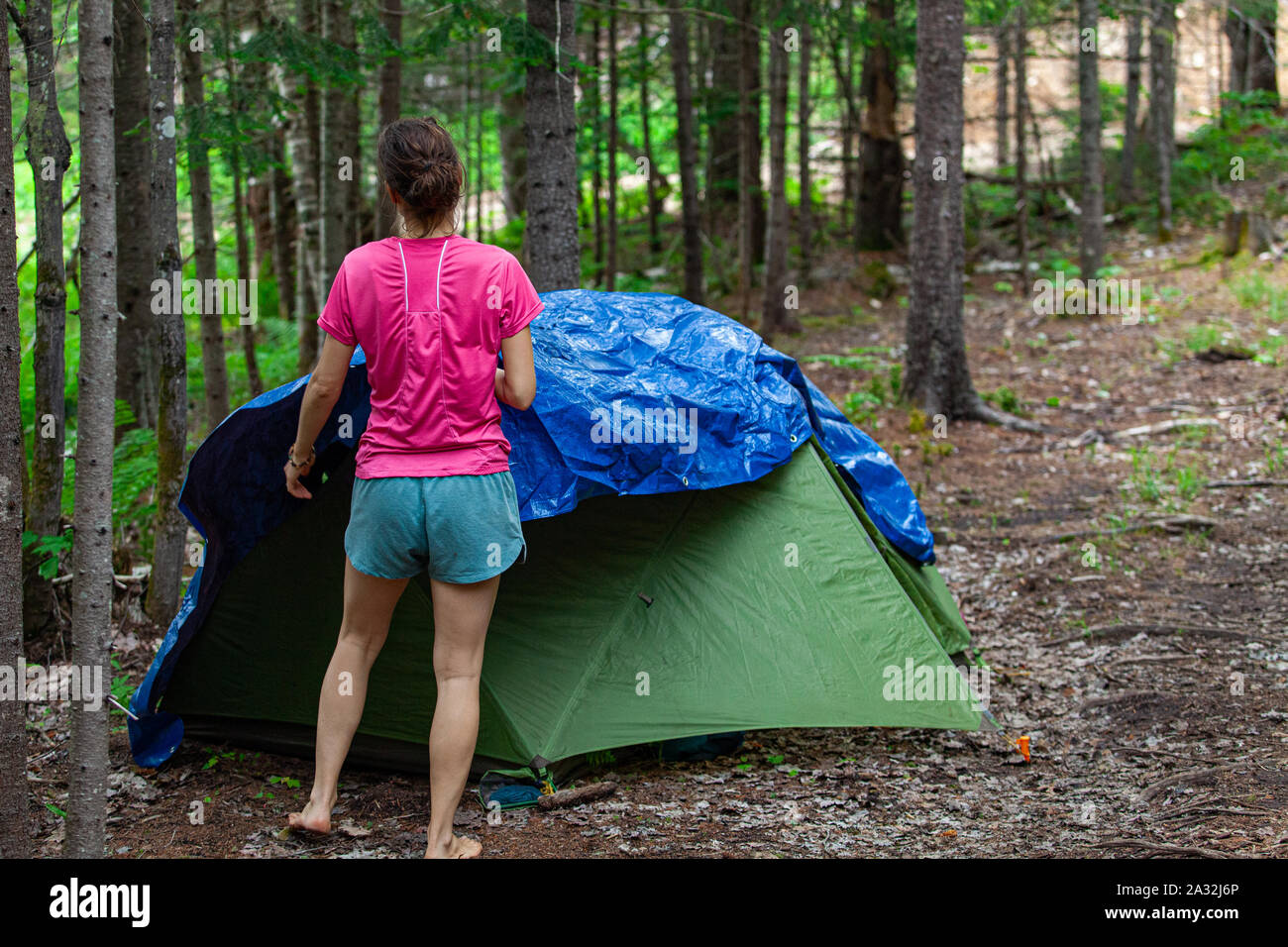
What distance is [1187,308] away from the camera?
1307 centimetres

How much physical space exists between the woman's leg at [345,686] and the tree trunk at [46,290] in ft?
6.52

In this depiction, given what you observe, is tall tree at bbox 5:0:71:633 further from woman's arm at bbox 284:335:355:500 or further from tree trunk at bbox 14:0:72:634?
woman's arm at bbox 284:335:355:500

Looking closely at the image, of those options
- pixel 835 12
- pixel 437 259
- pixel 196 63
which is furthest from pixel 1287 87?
pixel 437 259

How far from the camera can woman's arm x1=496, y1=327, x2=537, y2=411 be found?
117 inches

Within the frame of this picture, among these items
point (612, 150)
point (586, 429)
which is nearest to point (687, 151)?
point (612, 150)

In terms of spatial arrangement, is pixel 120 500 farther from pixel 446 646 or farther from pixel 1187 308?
pixel 1187 308

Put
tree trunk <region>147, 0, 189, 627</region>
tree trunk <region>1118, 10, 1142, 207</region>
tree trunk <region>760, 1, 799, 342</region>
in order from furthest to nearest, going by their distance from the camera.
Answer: tree trunk <region>1118, 10, 1142, 207</region> → tree trunk <region>760, 1, 799, 342</region> → tree trunk <region>147, 0, 189, 627</region>

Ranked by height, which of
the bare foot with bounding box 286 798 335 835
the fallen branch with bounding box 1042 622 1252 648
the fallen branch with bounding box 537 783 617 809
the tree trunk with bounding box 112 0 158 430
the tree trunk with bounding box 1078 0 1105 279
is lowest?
the fallen branch with bounding box 537 783 617 809

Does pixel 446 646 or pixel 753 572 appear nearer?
pixel 446 646

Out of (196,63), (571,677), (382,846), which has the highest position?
(196,63)

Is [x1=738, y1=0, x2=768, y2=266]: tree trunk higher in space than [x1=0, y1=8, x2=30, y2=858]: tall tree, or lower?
higher

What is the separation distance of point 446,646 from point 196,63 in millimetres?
5281

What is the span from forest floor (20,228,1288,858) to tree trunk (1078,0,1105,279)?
5773mm

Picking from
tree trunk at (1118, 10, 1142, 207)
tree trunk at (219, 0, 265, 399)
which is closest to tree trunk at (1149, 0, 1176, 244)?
tree trunk at (1118, 10, 1142, 207)
